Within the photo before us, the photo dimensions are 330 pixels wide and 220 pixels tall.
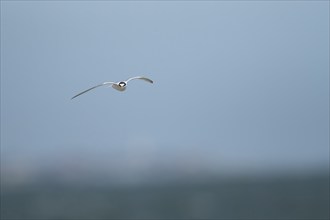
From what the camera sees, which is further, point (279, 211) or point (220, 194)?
point (220, 194)

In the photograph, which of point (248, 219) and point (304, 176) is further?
point (304, 176)

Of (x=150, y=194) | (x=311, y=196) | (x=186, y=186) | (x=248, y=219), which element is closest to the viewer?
(x=248, y=219)

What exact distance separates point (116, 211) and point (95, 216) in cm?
74

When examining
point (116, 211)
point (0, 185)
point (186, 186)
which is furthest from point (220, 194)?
point (0, 185)

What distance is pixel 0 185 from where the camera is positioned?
23938mm

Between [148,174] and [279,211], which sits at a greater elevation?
[148,174]

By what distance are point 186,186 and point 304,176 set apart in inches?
235

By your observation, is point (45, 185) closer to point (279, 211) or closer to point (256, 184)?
point (279, 211)

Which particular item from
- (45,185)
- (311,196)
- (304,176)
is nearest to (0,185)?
(45,185)

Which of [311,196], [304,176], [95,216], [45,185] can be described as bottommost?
[95,216]

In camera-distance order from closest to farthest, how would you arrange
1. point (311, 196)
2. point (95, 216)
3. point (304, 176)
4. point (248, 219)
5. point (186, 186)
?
point (95, 216), point (248, 219), point (311, 196), point (186, 186), point (304, 176)

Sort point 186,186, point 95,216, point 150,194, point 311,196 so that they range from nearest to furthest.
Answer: point 95,216
point 150,194
point 311,196
point 186,186

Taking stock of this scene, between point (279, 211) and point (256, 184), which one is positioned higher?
point (256, 184)

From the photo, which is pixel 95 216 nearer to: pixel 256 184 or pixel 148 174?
pixel 148 174
